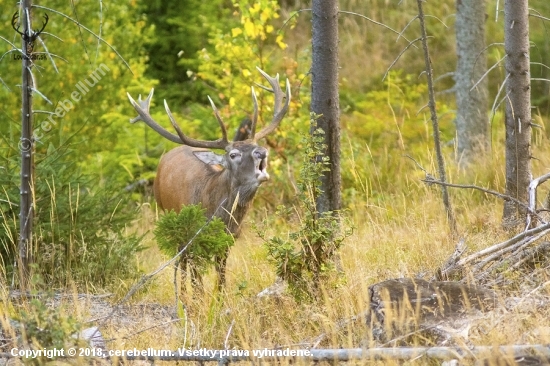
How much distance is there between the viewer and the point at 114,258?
812 cm

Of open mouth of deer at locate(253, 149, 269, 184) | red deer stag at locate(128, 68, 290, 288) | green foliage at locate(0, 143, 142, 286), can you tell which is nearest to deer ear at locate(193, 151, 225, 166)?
red deer stag at locate(128, 68, 290, 288)

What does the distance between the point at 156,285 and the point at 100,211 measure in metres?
1.03

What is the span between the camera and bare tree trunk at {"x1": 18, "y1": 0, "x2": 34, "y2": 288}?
688 centimetres

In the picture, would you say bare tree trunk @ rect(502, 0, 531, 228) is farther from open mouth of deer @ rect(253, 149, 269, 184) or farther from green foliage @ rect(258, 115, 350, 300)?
open mouth of deer @ rect(253, 149, 269, 184)

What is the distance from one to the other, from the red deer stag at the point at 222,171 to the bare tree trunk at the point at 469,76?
4.06 m

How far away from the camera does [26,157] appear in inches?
280

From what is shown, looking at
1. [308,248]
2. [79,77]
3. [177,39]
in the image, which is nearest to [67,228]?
[308,248]

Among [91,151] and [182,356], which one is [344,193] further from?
[182,356]

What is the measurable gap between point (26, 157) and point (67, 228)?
108 cm

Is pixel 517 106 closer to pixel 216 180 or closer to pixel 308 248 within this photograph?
pixel 308 248

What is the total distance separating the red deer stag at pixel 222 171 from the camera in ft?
25.3

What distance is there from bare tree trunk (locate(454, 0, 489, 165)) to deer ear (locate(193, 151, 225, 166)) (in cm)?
444

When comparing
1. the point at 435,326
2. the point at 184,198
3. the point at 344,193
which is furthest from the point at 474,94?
the point at 435,326

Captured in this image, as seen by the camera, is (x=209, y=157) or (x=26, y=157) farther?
(x=209, y=157)
